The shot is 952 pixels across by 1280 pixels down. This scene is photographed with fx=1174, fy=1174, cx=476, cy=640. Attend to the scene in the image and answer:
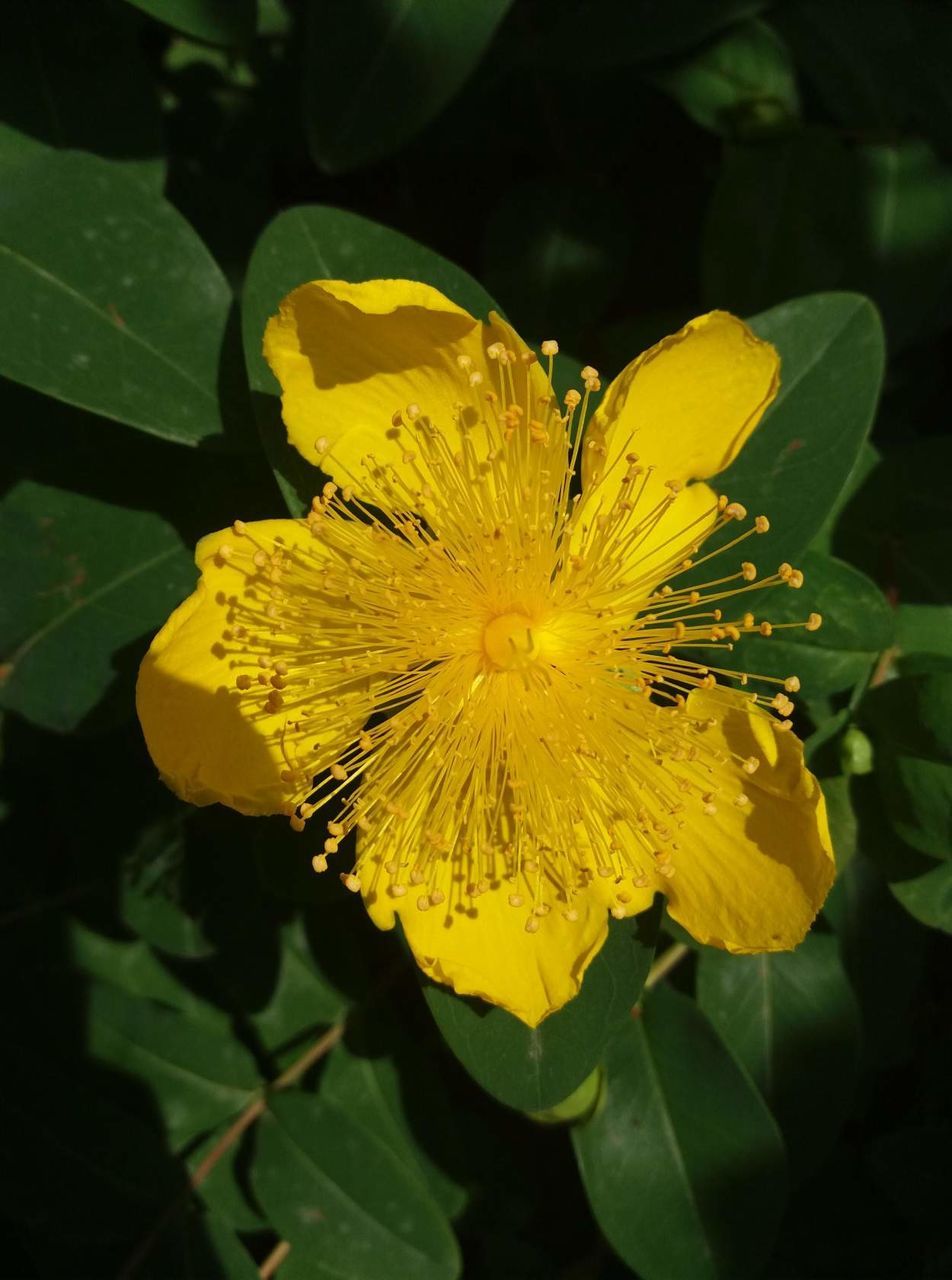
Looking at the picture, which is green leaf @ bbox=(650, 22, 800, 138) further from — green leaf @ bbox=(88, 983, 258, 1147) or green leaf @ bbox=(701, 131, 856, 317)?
green leaf @ bbox=(88, 983, 258, 1147)

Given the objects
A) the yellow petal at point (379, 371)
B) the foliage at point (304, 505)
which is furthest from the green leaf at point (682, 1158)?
the yellow petal at point (379, 371)

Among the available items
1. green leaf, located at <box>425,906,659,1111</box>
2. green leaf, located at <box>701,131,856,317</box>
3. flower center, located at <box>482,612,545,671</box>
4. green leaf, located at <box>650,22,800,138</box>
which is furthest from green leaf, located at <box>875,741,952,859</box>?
green leaf, located at <box>650,22,800,138</box>

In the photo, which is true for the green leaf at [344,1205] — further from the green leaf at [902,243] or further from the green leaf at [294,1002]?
the green leaf at [902,243]

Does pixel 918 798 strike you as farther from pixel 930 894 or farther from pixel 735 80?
pixel 735 80

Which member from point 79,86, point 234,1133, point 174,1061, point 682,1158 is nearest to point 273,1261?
point 234,1133

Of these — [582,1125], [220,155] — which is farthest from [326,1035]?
[220,155]

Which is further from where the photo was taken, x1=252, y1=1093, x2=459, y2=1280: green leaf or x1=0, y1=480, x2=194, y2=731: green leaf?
x1=252, y1=1093, x2=459, y2=1280: green leaf
